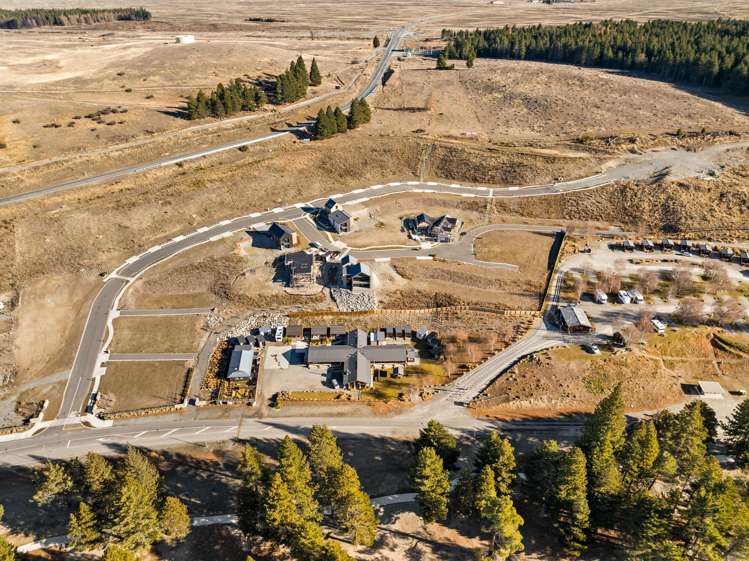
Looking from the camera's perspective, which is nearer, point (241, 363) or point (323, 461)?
point (323, 461)

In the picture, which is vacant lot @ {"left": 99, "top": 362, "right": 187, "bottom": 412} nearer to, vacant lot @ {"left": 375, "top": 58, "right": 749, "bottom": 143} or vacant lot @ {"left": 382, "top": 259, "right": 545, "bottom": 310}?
vacant lot @ {"left": 382, "top": 259, "right": 545, "bottom": 310}

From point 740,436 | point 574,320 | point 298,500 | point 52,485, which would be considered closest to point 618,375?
point 574,320

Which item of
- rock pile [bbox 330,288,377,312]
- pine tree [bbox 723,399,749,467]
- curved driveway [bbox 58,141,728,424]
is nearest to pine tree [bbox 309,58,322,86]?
curved driveway [bbox 58,141,728,424]

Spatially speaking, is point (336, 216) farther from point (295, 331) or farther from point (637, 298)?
point (637, 298)

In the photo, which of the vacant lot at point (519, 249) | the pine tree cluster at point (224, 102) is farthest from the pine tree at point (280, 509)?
the pine tree cluster at point (224, 102)

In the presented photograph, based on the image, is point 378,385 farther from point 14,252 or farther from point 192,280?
point 14,252

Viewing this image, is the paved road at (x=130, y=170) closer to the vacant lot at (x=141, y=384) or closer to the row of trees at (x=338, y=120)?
the row of trees at (x=338, y=120)
